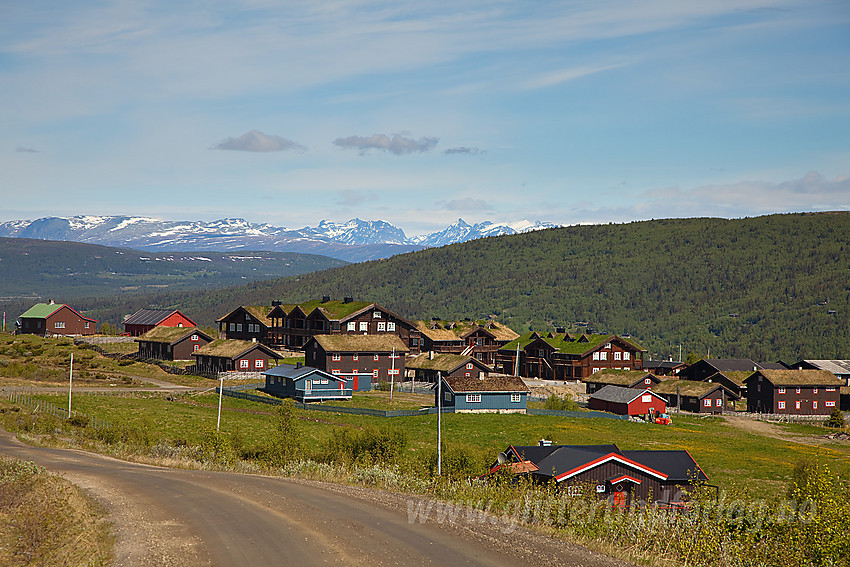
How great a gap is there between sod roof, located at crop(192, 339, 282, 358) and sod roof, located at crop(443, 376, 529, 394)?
88.4 feet

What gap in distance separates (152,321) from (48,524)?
121 metres

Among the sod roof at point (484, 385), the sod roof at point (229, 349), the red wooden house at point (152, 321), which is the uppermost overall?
the red wooden house at point (152, 321)

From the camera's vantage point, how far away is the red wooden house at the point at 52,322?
138m

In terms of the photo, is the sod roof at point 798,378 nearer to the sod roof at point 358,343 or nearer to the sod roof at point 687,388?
the sod roof at point 687,388

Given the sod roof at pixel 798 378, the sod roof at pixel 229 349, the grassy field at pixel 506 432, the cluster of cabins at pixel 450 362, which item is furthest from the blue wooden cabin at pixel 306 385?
the sod roof at pixel 798 378

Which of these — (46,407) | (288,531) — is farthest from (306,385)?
(288,531)

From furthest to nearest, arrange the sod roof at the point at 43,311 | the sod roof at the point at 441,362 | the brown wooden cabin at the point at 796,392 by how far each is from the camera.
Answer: the sod roof at the point at 43,311
the brown wooden cabin at the point at 796,392
the sod roof at the point at 441,362

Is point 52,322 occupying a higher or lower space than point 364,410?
higher

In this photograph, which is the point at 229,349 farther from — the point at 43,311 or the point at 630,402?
the point at 43,311

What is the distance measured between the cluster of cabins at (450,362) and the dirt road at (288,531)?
53509 millimetres

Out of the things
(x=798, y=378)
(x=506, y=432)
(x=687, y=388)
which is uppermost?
(x=798, y=378)

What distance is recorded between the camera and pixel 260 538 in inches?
799

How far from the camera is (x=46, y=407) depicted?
209 ft

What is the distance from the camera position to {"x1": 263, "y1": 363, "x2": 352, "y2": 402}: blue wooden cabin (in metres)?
81.3
